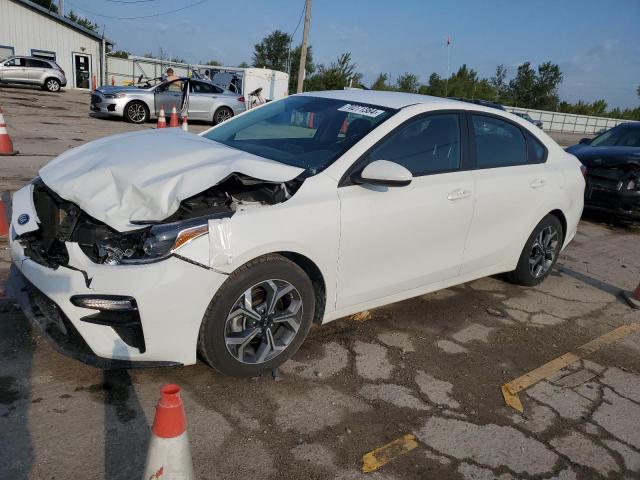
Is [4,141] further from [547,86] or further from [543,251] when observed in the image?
[547,86]

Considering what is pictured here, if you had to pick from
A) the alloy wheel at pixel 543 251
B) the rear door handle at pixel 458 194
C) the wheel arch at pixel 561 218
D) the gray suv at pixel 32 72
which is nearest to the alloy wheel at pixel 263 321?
the rear door handle at pixel 458 194

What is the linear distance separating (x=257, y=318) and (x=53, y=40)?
110 ft

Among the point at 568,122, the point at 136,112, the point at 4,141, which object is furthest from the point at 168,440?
the point at 568,122

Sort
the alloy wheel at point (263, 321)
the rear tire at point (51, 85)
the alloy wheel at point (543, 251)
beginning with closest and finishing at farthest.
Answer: the alloy wheel at point (263, 321) → the alloy wheel at point (543, 251) → the rear tire at point (51, 85)

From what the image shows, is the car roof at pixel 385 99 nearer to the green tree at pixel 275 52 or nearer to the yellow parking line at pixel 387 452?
the yellow parking line at pixel 387 452

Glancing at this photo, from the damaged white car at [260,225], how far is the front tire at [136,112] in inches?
484

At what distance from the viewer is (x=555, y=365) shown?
3609 mm

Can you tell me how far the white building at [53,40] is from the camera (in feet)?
94.2

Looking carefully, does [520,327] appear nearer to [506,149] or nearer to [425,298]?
[425,298]

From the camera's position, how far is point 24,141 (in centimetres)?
1008

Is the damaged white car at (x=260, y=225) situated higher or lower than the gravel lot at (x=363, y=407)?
higher

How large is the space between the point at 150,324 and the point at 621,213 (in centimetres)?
729

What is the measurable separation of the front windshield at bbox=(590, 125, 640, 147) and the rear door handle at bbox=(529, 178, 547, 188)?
5116 mm

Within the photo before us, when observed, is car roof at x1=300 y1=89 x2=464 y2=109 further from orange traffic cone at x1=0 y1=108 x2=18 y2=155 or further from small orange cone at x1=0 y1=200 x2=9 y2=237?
orange traffic cone at x1=0 y1=108 x2=18 y2=155
